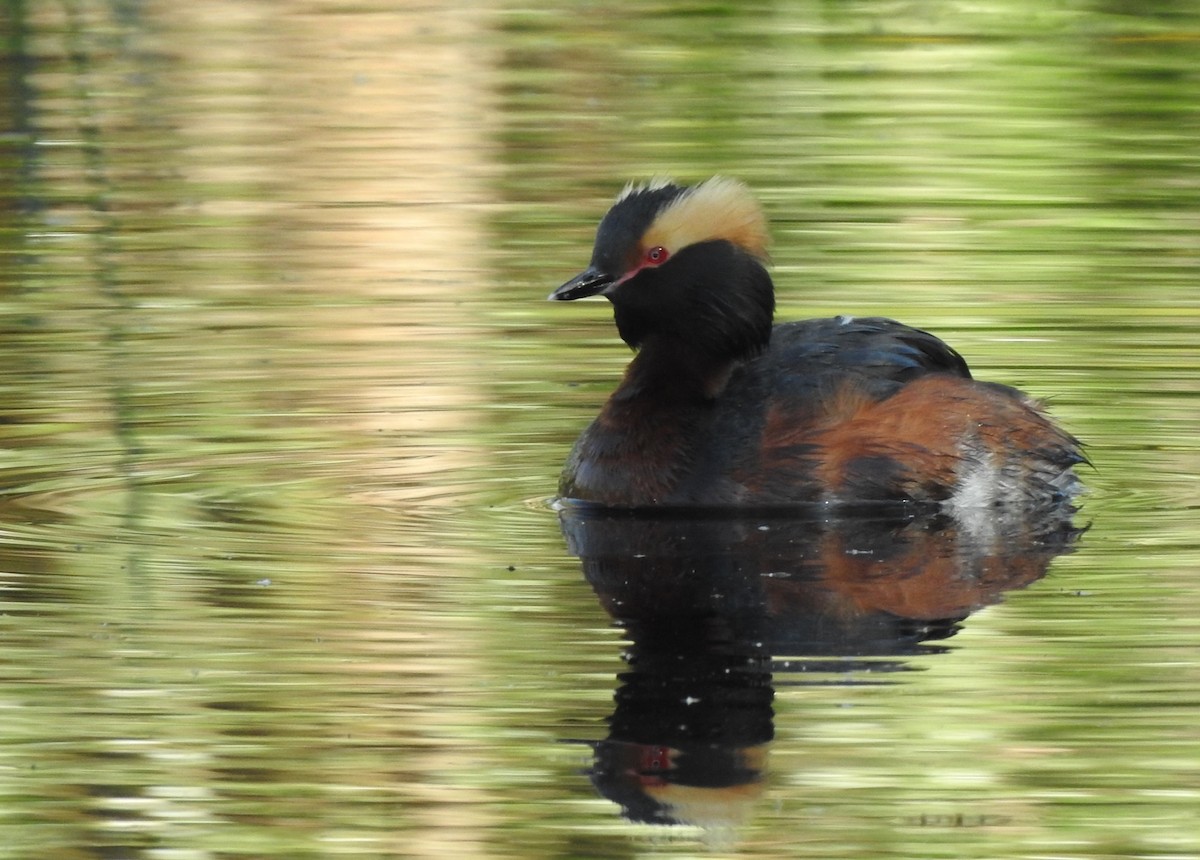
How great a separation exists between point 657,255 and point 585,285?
1.04 ft

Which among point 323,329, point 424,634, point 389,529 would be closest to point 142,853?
point 424,634

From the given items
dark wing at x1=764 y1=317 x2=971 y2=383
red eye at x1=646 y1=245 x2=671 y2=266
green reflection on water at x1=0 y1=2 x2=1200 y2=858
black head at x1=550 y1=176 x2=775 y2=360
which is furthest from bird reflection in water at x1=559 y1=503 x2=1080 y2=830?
red eye at x1=646 y1=245 x2=671 y2=266

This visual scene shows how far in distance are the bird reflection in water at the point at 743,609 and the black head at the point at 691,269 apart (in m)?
0.74

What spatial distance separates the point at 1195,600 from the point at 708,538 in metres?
1.86

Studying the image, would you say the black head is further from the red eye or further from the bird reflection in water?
the bird reflection in water

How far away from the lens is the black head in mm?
9445

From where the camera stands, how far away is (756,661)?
23.0ft

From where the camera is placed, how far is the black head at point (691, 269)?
9.45m

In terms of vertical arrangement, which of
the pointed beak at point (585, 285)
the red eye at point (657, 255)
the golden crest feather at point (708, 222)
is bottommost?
the pointed beak at point (585, 285)

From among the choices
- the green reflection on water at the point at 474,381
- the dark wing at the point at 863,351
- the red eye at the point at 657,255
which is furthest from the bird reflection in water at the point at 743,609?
the red eye at the point at 657,255

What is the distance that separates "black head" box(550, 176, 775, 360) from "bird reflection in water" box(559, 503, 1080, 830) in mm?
743

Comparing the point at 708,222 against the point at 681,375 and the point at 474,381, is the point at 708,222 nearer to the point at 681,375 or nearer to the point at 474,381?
the point at 681,375

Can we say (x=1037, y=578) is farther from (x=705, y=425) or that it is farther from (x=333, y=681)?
(x=333, y=681)

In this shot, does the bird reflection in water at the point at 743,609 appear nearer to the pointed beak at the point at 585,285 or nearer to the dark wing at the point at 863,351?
the dark wing at the point at 863,351
